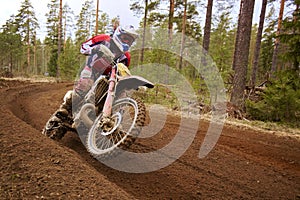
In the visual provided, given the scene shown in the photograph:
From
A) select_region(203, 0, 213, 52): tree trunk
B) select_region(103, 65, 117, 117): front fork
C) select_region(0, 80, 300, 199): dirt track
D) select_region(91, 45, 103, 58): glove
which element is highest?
select_region(203, 0, 213, 52): tree trunk

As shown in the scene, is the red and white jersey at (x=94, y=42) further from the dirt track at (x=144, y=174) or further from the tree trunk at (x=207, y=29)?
the tree trunk at (x=207, y=29)

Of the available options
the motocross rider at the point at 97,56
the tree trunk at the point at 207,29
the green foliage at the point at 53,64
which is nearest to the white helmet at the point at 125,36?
the motocross rider at the point at 97,56

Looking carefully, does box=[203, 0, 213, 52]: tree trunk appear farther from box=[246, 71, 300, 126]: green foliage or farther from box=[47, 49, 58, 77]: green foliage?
box=[47, 49, 58, 77]: green foliage

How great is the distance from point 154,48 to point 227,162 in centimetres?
1190

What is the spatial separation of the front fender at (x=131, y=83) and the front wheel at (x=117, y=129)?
21 centimetres

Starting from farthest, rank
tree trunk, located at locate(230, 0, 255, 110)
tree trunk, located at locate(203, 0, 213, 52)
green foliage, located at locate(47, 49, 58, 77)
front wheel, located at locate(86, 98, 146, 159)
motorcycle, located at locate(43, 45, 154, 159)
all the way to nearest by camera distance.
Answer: green foliage, located at locate(47, 49, 58, 77)
tree trunk, located at locate(203, 0, 213, 52)
tree trunk, located at locate(230, 0, 255, 110)
motorcycle, located at locate(43, 45, 154, 159)
front wheel, located at locate(86, 98, 146, 159)

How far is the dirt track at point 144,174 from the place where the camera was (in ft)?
7.73

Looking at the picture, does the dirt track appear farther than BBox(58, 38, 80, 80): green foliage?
No

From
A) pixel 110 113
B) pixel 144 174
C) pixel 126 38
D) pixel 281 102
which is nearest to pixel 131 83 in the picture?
pixel 110 113

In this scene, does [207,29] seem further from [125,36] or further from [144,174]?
[144,174]

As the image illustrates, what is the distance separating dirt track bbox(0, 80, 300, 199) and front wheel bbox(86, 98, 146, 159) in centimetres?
30

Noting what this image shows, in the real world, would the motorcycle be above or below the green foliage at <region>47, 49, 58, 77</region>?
below

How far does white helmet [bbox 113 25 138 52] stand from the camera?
412 centimetres

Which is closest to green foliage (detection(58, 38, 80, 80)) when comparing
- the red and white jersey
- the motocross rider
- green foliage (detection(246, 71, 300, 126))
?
green foliage (detection(246, 71, 300, 126))
